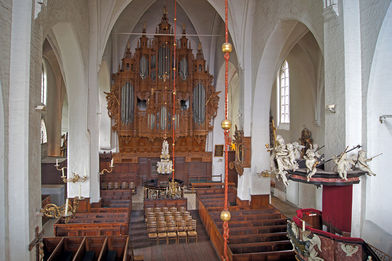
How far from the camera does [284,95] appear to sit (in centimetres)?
1889

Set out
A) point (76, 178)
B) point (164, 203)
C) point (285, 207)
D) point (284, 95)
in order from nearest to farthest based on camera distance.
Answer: point (76, 178), point (164, 203), point (285, 207), point (284, 95)

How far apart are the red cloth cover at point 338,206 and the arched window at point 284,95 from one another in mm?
12201

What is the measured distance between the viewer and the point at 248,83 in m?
14.2

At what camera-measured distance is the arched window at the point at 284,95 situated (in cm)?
1850

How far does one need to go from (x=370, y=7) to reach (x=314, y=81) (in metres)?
9.55

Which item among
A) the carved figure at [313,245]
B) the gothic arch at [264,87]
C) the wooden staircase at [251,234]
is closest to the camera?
the carved figure at [313,245]

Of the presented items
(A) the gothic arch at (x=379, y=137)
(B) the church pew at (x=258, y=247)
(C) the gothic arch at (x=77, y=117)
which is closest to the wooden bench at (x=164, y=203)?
(C) the gothic arch at (x=77, y=117)

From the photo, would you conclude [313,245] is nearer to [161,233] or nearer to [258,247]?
[258,247]

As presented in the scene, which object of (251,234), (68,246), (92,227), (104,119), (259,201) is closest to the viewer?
(68,246)

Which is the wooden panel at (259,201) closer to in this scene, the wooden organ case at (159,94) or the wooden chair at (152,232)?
the wooden chair at (152,232)

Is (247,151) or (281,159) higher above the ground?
(281,159)

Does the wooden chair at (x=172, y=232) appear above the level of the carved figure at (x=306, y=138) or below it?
below

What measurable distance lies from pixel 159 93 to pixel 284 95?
8.09 m

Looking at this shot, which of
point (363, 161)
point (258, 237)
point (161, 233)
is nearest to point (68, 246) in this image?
point (161, 233)
